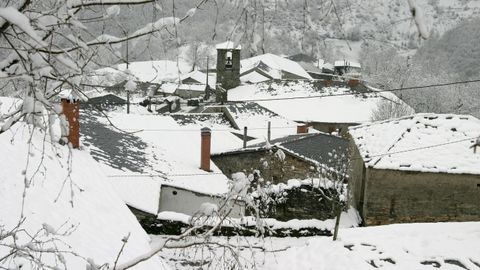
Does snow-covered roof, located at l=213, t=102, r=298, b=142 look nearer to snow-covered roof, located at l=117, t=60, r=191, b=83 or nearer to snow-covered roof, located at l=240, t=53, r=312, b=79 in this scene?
snow-covered roof, located at l=240, t=53, r=312, b=79

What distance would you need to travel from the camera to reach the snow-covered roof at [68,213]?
13.9 feet

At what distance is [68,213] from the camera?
510 cm

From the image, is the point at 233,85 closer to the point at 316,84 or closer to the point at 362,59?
the point at 316,84

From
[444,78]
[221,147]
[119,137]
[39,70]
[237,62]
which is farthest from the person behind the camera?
[444,78]

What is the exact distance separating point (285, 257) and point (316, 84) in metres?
28.9

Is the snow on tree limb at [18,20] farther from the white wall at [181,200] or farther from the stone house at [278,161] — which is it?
the stone house at [278,161]

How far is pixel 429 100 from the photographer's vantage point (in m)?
36.2

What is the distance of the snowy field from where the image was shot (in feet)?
25.8

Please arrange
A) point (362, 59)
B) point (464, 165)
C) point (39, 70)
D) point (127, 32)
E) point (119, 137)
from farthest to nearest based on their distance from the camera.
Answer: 1. point (362, 59)
2. point (119, 137)
3. point (464, 165)
4. point (127, 32)
5. point (39, 70)

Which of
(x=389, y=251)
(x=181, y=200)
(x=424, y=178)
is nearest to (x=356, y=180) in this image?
(x=424, y=178)

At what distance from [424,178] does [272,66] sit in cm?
4152

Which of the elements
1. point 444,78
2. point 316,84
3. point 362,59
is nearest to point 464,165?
point 316,84

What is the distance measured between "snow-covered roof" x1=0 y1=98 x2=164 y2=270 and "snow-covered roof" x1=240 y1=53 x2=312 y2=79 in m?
42.4

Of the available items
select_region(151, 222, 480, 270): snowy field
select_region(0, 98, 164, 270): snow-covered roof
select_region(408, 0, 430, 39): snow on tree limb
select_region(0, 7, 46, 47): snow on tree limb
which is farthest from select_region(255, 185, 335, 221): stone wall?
select_region(0, 7, 46, 47): snow on tree limb
